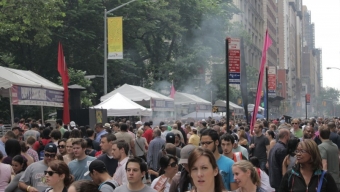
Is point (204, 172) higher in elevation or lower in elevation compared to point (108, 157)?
higher

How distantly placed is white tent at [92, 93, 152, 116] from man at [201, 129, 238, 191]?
57.4 ft

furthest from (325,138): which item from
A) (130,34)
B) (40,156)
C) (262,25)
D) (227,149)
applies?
(262,25)

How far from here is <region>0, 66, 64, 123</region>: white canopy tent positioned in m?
16.5

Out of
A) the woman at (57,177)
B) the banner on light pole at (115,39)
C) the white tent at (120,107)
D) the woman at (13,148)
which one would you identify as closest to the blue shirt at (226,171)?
the woman at (57,177)

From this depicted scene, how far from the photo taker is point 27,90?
17328 mm

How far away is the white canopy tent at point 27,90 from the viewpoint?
16.5m

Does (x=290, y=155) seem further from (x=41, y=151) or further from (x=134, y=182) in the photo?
(x=41, y=151)

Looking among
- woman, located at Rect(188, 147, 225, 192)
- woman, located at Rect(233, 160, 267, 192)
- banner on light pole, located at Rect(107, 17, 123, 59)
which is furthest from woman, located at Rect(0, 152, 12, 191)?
banner on light pole, located at Rect(107, 17, 123, 59)

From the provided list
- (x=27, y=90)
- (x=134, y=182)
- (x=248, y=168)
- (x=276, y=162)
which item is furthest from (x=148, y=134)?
(x=248, y=168)

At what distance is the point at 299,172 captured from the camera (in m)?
6.48

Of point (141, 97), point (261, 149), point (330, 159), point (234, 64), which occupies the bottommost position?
point (261, 149)

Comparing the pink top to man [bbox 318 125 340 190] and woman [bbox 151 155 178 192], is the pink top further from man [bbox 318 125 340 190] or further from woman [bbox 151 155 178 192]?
man [bbox 318 125 340 190]

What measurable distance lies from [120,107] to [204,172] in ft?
68.0

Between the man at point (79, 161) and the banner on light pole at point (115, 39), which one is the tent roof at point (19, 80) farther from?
the banner on light pole at point (115, 39)
